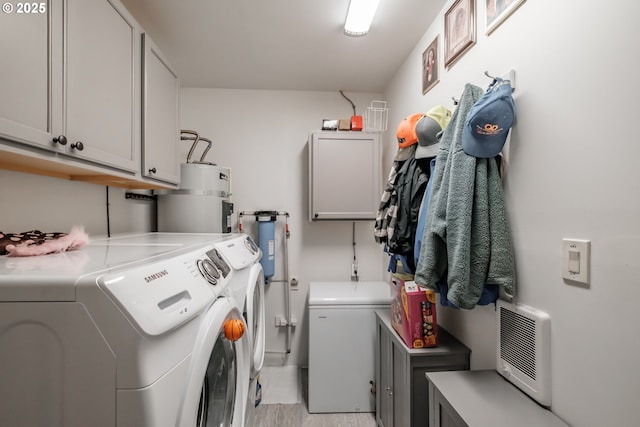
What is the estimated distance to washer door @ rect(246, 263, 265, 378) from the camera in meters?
1.26

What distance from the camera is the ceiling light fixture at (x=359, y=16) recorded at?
4.89 ft

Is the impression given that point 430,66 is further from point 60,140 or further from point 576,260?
point 60,140

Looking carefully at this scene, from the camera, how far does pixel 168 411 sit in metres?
0.56

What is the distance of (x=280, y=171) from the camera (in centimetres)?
256

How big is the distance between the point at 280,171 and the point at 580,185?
6.87 ft

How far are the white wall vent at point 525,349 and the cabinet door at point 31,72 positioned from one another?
1671mm

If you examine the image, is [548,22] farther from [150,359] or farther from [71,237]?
[71,237]

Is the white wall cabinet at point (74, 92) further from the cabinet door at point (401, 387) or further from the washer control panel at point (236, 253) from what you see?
the cabinet door at point (401, 387)

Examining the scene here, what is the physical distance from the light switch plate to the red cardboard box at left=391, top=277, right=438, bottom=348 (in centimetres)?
63

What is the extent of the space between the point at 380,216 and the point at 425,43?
1.14m

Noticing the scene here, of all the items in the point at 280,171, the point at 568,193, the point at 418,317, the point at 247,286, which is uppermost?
the point at 280,171

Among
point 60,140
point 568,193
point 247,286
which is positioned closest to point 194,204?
point 247,286

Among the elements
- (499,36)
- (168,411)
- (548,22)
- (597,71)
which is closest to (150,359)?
(168,411)

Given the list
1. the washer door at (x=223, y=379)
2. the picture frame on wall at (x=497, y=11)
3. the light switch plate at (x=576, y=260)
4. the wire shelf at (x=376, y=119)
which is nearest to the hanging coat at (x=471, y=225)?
the light switch plate at (x=576, y=260)
